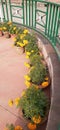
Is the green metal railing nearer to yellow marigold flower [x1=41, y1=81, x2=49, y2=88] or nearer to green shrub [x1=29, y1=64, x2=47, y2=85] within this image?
green shrub [x1=29, y1=64, x2=47, y2=85]

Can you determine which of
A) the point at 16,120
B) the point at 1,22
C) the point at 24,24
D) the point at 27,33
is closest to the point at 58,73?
the point at 16,120

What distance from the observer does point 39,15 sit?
4.25 metres

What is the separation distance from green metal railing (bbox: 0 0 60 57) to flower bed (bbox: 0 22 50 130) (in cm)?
33

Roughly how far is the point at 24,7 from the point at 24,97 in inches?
117

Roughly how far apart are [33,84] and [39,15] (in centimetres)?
209

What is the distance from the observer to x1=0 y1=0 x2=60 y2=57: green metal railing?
128 inches

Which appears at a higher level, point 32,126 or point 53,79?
point 53,79

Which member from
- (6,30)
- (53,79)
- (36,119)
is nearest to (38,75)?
(53,79)

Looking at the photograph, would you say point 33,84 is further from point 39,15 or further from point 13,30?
point 13,30

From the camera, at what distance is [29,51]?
3738 mm

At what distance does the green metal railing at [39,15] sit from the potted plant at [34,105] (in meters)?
1.02

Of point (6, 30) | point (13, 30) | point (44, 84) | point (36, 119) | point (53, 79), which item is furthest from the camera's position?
point (6, 30)

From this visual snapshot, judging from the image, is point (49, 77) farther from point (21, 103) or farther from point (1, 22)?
point (1, 22)

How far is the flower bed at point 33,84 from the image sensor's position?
226cm
